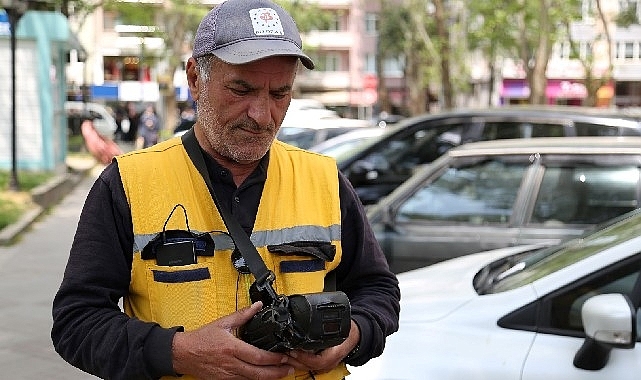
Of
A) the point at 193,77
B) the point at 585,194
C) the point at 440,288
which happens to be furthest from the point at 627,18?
the point at 193,77

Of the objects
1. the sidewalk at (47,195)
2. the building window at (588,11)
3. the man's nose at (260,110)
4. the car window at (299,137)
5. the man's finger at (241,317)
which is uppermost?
the building window at (588,11)

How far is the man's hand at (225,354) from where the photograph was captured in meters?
1.99

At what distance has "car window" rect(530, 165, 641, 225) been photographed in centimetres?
614

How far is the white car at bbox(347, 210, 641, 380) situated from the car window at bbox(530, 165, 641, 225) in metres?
2.25

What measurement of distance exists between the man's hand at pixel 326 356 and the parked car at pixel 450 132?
621 cm

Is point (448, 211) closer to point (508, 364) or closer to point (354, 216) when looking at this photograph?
point (508, 364)

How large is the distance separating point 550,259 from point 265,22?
7.66 ft

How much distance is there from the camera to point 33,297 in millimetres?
8789

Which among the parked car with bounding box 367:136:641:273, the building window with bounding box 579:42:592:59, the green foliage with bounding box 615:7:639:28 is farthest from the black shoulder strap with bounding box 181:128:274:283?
the building window with bounding box 579:42:592:59

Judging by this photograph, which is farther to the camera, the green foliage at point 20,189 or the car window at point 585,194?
the green foliage at point 20,189

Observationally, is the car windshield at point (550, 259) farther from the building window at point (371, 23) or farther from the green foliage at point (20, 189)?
the building window at point (371, 23)

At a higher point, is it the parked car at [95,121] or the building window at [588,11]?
the building window at [588,11]

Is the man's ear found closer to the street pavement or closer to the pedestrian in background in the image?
the street pavement

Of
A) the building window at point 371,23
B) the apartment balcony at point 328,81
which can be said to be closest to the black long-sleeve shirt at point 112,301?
the apartment balcony at point 328,81
